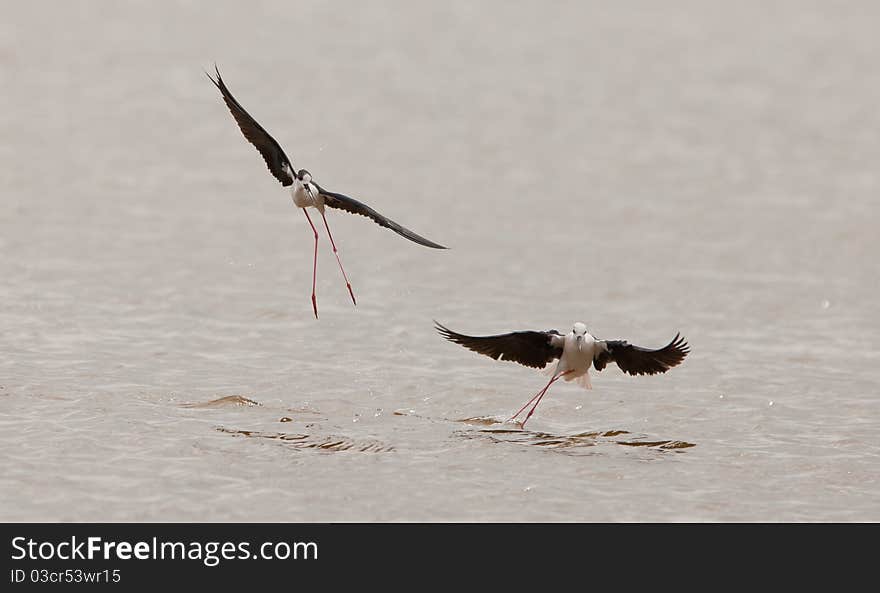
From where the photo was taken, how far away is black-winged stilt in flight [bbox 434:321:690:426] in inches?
505

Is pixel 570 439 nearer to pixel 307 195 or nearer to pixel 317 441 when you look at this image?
pixel 317 441

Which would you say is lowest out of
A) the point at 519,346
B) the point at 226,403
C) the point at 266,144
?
the point at 226,403

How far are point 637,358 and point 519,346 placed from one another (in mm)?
993

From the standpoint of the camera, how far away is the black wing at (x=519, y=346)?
1278 centimetres

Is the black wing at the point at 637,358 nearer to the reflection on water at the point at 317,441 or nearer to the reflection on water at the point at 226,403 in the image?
the reflection on water at the point at 317,441

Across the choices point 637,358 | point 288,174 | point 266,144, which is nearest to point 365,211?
point 288,174

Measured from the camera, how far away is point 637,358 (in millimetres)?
12984

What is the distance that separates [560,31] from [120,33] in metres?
10.7

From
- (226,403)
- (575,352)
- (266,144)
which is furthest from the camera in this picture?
(226,403)

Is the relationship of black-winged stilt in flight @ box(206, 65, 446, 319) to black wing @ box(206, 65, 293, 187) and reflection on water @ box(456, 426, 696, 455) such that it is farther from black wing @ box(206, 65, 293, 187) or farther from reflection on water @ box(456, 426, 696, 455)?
reflection on water @ box(456, 426, 696, 455)

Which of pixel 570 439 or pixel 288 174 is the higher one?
pixel 288 174

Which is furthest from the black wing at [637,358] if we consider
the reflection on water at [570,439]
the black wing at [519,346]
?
the reflection on water at [570,439]

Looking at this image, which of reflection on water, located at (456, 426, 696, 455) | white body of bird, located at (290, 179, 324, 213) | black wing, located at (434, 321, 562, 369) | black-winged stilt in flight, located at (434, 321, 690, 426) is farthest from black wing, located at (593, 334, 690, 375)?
white body of bird, located at (290, 179, 324, 213)

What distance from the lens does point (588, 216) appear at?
23.5 metres
